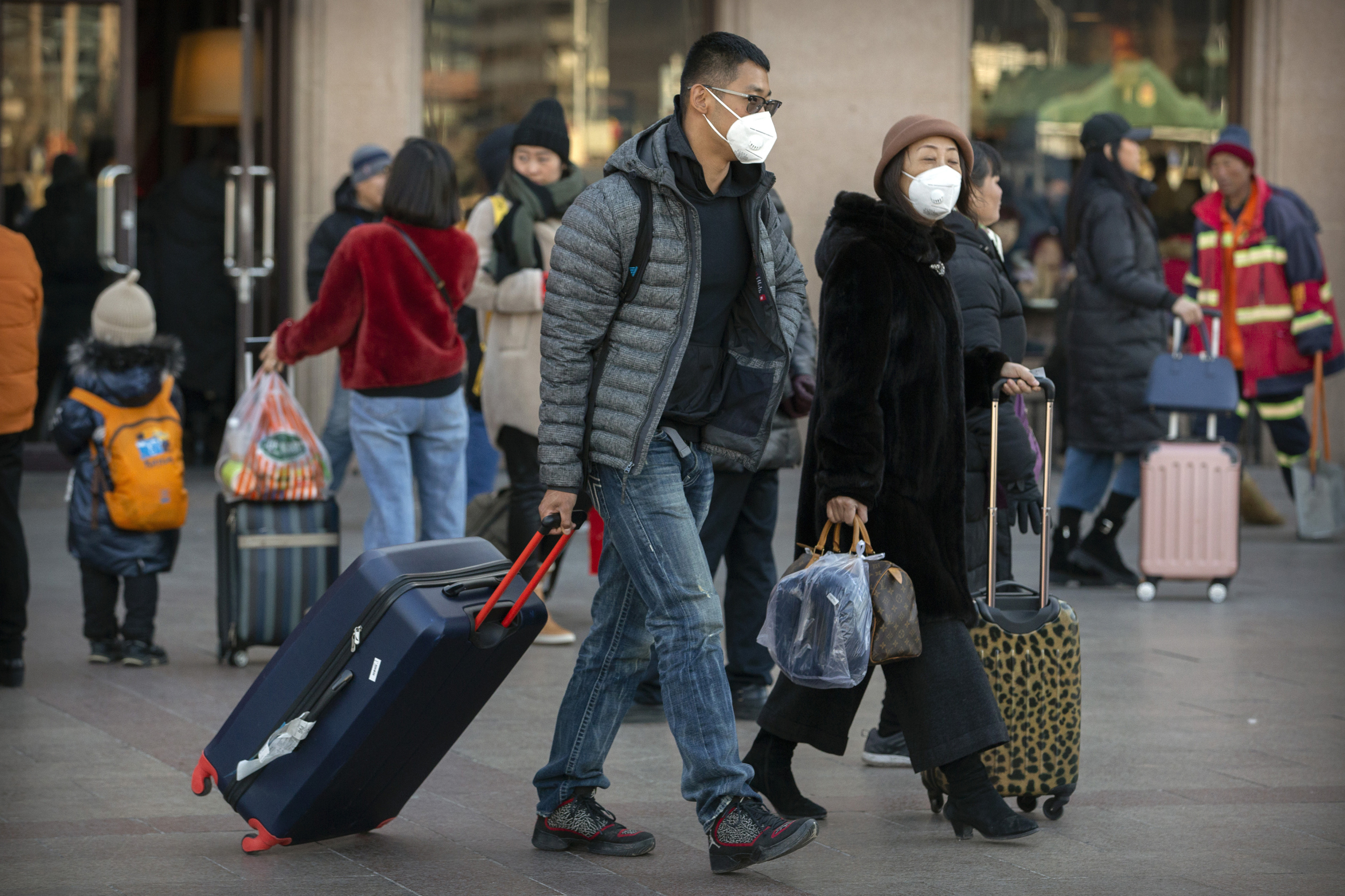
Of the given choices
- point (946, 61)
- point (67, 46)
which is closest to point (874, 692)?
point (946, 61)

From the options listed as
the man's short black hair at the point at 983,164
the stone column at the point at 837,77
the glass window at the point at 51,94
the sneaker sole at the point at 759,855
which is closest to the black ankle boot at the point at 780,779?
the sneaker sole at the point at 759,855

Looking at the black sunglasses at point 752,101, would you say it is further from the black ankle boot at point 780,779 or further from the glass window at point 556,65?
the glass window at point 556,65

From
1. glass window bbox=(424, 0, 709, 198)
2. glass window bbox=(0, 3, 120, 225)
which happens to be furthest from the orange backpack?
glass window bbox=(0, 3, 120, 225)

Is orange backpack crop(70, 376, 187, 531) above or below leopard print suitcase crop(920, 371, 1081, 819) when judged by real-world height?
above

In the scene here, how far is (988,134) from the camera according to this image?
13.8m

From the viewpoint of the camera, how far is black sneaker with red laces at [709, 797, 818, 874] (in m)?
4.02

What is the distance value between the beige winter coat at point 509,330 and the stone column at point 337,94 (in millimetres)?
5678

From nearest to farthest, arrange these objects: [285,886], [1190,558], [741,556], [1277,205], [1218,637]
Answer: [285,886] → [741,556] → [1218,637] → [1190,558] → [1277,205]

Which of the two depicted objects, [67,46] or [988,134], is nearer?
[67,46]

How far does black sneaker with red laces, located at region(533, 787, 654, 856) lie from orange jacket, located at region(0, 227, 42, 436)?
2801mm

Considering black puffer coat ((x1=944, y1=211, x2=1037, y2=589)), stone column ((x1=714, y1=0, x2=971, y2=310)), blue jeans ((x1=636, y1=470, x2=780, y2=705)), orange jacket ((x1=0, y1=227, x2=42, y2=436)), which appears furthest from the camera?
stone column ((x1=714, y1=0, x2=971, y2=310))

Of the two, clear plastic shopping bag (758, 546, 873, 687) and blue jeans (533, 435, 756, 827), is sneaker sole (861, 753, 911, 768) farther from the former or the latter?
blue jeans (533, 435, 756, 827)

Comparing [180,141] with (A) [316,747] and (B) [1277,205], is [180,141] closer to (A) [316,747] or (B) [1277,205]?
(B) [1277,205]

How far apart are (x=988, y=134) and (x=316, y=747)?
10731 millimetres
